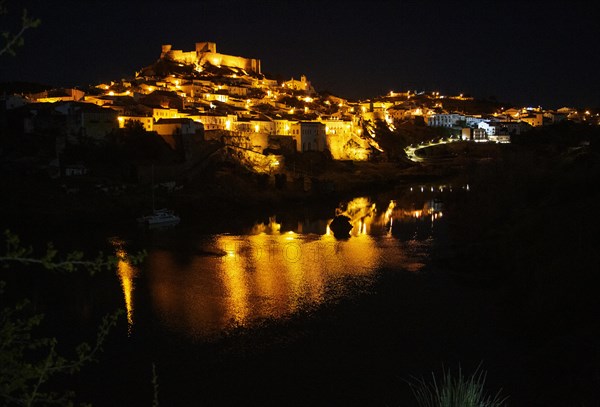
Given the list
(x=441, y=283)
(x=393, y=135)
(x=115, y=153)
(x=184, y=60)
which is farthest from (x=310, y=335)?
(x=184, y=60)

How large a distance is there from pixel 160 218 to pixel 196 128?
7.03 metres

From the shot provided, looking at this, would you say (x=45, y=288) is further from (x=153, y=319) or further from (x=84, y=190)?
(x=84, y=190)

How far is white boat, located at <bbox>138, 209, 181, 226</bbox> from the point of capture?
17.6 meters

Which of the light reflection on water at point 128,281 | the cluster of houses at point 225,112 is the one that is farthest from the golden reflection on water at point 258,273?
the cluster of houses at point 225,112

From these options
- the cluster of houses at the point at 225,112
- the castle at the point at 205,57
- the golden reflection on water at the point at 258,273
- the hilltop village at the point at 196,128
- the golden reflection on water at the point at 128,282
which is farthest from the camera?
the castle at the point at 205,57

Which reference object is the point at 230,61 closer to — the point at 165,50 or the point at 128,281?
the point at 165,50

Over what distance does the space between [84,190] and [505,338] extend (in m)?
15.3

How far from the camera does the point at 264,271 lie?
40.1 ft

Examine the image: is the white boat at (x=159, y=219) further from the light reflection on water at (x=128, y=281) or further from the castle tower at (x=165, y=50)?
the castle tower at (x=165, y=50)

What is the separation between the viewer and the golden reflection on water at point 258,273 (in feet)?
31.0

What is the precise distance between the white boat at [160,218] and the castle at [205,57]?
27.4 metres

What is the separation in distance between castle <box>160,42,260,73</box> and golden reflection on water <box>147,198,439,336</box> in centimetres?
2951

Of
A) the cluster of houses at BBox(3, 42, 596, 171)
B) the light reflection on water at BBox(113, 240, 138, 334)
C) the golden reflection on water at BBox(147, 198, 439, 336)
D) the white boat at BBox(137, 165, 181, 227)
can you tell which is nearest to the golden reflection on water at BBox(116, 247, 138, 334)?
the light reflection on water at BBox(113, 240, 138, 334)

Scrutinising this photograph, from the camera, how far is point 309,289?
10703 mm
